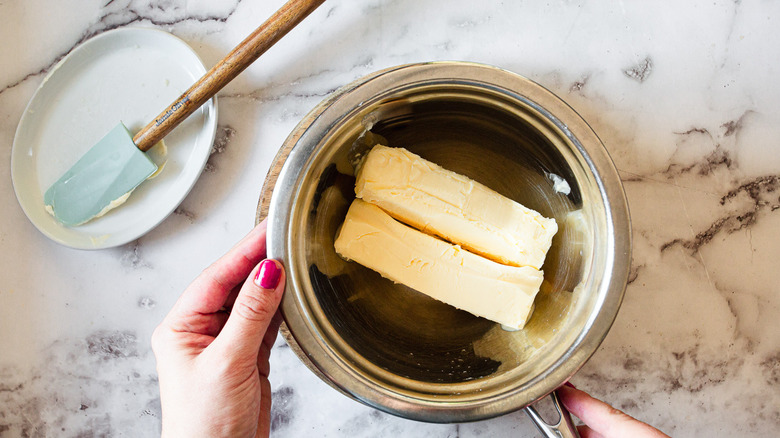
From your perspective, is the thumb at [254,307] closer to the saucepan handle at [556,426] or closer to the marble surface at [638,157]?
the marble surface at [638,157]

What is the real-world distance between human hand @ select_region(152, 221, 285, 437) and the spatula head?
279 mm

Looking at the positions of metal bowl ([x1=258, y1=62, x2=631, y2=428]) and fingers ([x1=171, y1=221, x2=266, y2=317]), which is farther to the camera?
fingers ([x1=171, y1=221, x2=266, y2=317])

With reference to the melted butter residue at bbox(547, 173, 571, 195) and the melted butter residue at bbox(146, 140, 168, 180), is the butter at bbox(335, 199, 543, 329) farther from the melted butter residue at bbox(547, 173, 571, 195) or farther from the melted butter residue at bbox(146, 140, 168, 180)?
the melted butter residue at bbox(146, 140, 168, 180)

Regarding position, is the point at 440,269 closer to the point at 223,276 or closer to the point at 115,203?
the point at 223,276

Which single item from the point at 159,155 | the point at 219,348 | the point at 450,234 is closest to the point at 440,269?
the point at 450,234

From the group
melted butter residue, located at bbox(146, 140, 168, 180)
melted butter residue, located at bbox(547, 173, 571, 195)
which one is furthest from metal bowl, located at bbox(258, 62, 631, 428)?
melted butter residue, located at bbox(146, 140, 168, 180)

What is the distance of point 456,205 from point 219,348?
0.43m

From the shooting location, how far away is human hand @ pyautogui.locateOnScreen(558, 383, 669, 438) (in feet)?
2.75

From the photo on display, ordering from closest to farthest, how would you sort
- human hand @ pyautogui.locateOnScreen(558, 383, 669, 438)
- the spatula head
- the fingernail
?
the fingernail → human hand @ pyautogui.locateOnScreen(558, 383, 669, 438) → the spatula head

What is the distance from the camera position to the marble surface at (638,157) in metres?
1.00

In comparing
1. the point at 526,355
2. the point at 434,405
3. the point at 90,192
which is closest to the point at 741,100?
the point at 526,355

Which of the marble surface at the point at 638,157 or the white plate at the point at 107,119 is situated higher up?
the white plate at the point at 107,119

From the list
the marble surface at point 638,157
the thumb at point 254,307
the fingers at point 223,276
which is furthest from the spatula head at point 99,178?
the thumb at point 254,307

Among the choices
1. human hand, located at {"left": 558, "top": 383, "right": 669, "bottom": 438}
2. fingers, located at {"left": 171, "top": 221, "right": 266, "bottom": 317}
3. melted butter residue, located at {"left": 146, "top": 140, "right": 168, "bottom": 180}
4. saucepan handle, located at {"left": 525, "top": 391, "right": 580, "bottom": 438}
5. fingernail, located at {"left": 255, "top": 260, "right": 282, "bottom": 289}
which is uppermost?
melted butter residue, located at {"left": 146, "top": 140, "right": 168, "bottom": 180}
